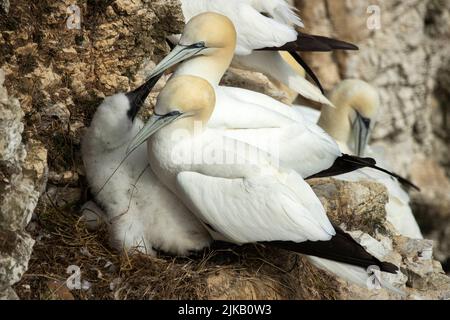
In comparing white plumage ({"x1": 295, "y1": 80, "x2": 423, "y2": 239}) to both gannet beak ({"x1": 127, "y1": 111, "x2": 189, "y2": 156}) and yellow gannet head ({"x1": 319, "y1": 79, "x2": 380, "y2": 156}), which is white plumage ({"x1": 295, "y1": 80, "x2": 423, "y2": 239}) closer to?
yellow gannet head ({"x1": 319, "y1": 79, "x2": 380, "y2": 156})

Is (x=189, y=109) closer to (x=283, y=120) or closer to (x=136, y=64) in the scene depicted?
(x=283, y=120)

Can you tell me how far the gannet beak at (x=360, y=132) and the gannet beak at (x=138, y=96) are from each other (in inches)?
109

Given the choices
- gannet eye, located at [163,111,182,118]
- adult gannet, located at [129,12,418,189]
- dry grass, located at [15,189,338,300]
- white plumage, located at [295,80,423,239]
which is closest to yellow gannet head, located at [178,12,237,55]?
adult gannet, located at [129,12,418,189]

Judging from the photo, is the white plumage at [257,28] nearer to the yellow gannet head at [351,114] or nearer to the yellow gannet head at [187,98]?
the yellow gannet head at [351,114]

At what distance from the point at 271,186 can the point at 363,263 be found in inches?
21.2

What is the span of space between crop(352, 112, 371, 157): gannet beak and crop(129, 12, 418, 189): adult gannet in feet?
7.48

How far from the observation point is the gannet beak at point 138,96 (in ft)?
17.9

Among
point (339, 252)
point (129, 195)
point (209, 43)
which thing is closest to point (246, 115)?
point (209, 43)

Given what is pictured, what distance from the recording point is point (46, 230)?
5.33 meters

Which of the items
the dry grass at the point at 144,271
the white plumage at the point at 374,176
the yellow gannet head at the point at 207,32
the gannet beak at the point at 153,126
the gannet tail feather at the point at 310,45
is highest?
the yellow gannet head at the point at 207,32

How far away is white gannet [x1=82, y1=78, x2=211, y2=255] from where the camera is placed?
17.2 ft

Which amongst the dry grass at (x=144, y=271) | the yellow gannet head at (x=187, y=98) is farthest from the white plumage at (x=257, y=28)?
the dry grass at (x=144, y=271)

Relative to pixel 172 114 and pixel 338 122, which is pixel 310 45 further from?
pixel 172 114

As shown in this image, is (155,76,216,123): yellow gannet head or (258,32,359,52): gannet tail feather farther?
(258,32,359,52): gannet tail feather
